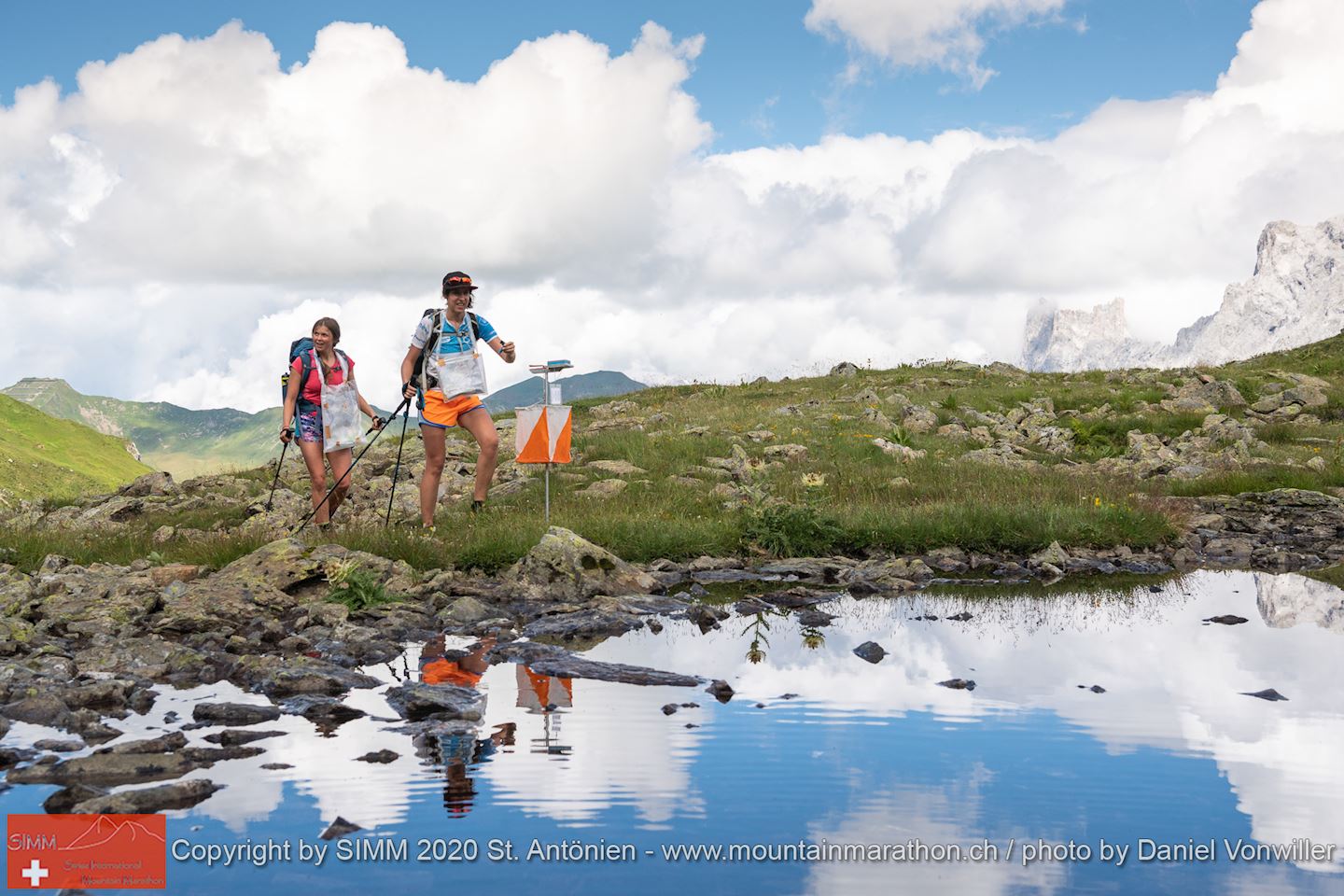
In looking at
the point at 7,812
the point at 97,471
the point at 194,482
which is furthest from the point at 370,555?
the point at 97,471

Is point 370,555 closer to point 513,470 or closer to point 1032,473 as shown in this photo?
point 513,470

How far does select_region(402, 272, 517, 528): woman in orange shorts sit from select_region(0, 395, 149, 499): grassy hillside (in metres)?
60.1

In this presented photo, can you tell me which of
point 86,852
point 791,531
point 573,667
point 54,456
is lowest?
point 86,852

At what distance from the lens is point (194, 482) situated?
73.0 ft

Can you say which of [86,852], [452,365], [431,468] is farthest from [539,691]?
[431,468]

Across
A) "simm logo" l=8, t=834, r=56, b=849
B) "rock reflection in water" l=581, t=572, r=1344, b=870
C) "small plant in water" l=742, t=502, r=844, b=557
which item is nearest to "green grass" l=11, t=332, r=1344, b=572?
"small plant in water" l=742, t=502, r=844, b=557

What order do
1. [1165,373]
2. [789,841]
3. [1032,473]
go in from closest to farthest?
1. [789,841]
2. [1032,473]
3. [1165,373]

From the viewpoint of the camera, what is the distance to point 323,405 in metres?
13.8

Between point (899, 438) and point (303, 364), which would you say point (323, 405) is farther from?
point (899, 438)

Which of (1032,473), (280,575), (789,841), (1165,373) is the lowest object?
(789,841)

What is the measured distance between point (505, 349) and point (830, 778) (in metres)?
8.61

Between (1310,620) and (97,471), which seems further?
(97,471)

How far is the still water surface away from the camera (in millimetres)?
4398

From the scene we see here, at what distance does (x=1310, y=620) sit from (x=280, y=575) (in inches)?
390
